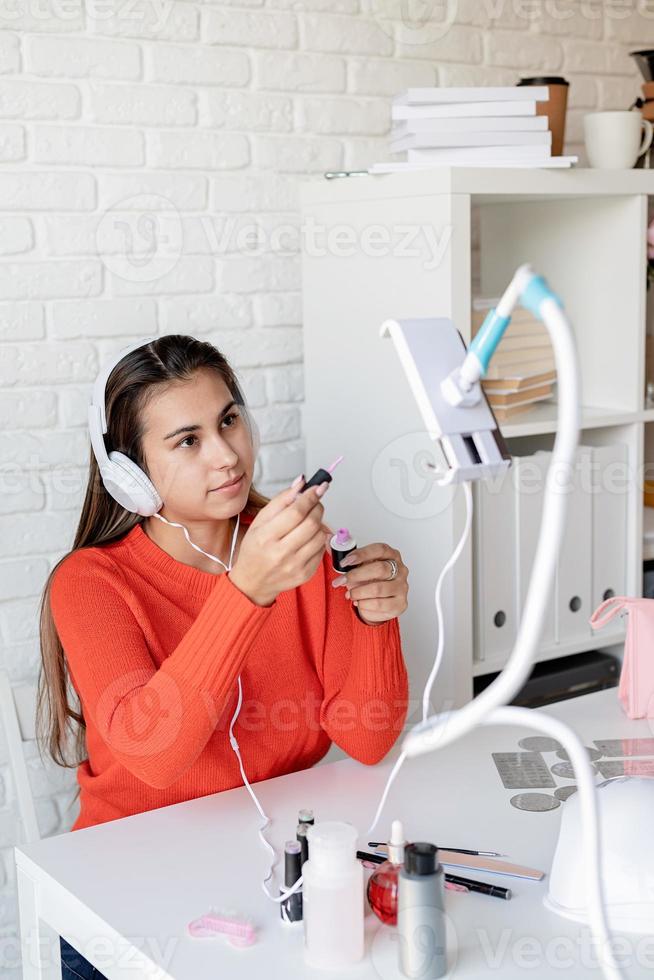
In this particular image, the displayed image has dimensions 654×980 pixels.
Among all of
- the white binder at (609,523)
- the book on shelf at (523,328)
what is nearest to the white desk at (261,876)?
the white binder at (609,523)

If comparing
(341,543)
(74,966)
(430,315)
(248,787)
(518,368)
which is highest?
(430,315)

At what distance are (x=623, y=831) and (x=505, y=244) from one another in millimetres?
1557

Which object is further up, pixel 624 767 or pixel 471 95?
pixel 471 95

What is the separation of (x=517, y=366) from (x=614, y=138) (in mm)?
484

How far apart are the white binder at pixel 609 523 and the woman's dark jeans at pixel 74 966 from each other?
1.29 meters

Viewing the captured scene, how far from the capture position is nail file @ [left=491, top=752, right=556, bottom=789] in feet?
4.86

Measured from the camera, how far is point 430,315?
1.95 metres

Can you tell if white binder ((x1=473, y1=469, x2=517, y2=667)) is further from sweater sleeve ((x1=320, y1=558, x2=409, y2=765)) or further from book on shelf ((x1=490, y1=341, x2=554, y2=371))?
sweater sleeve ((x1=320, y1=558, x2=409, y2=765))

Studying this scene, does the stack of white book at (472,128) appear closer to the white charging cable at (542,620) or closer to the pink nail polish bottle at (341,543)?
the pink nail polish bottle at (341,543)

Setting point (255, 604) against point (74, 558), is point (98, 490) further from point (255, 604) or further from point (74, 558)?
point (255, 604)

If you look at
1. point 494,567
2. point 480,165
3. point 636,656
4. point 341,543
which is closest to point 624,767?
point 636,656

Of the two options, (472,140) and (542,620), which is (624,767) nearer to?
(542,620)

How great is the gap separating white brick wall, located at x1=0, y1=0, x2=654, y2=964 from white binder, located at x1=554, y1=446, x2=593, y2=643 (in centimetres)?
55

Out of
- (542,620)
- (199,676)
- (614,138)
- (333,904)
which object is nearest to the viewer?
(542,620)
